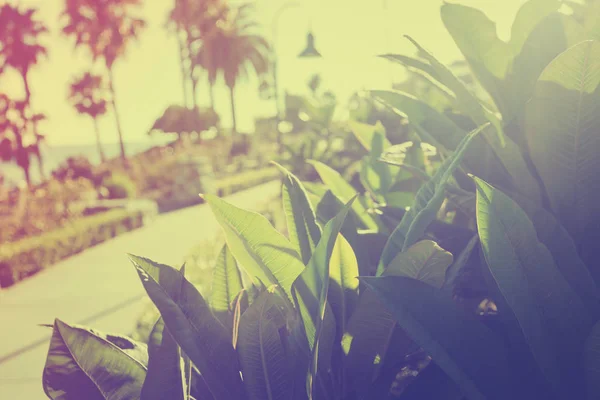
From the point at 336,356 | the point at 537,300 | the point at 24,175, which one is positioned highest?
the point at 537,300

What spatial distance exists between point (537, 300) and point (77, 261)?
11.1 metres

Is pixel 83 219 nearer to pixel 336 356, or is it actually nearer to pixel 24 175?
pixel 336 356

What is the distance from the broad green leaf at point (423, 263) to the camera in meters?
0.76

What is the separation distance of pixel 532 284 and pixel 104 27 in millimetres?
40641

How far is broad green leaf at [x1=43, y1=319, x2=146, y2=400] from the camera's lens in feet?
2.69

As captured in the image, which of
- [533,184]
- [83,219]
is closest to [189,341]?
[533,184]

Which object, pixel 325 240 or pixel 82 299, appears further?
pixel 82 299

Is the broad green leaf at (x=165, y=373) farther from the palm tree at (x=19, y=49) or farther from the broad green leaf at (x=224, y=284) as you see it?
the palm tree at (x=19, y=49)

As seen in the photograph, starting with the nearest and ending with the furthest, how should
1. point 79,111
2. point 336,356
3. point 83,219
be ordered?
point 336,356 → point 83,219 → point 79,111

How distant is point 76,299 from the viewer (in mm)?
7949

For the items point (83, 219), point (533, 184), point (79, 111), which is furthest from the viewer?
point (79, 111)

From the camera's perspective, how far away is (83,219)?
42.9ft

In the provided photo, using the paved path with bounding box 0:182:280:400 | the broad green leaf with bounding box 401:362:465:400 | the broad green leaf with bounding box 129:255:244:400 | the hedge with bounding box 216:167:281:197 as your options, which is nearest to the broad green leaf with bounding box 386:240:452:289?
the broad green leaf with bounding box 401:362:465:400

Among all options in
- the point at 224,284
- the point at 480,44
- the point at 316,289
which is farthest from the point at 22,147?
the point at 316,289
